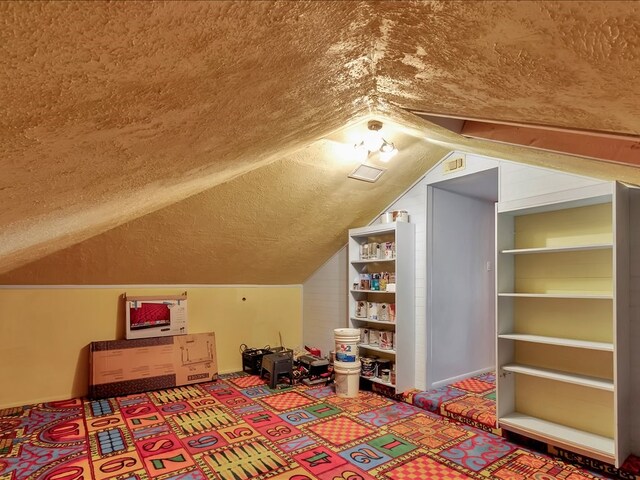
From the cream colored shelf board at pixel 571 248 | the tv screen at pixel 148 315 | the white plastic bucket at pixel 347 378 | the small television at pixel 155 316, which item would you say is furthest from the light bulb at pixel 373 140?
the tv screen at pixel 148 315

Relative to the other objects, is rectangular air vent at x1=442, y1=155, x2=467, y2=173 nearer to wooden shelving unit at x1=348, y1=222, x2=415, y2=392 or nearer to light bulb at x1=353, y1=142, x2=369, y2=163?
wooden shelving unit at x1=348, y1=222, x2=415, y2=392

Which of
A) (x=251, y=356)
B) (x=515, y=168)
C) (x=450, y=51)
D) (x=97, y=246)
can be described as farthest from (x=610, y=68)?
(x=251, y=356)

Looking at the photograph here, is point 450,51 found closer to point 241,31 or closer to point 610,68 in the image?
point 610,68

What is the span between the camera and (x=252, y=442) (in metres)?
3.03

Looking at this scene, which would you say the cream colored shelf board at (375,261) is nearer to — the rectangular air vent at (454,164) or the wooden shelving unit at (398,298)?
the wooden shelving unit at (398,298)

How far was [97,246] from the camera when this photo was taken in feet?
12.4

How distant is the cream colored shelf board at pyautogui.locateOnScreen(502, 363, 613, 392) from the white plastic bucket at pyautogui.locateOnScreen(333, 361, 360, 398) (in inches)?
61.7

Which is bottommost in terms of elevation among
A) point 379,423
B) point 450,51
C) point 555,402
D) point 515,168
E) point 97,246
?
point 379,423

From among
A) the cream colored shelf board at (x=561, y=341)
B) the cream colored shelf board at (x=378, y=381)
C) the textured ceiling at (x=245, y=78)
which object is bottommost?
the cream colored shelf board at (x=378, y=381)

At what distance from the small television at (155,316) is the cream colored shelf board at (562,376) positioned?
3.55 metres

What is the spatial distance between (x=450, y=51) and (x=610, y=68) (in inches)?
12.7

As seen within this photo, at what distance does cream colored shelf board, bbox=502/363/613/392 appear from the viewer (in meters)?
2.56

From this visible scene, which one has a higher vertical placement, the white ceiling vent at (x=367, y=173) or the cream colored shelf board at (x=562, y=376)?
the white ceiling vent at (x=367, y=173)

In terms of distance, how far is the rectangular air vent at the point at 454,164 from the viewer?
392 cm
